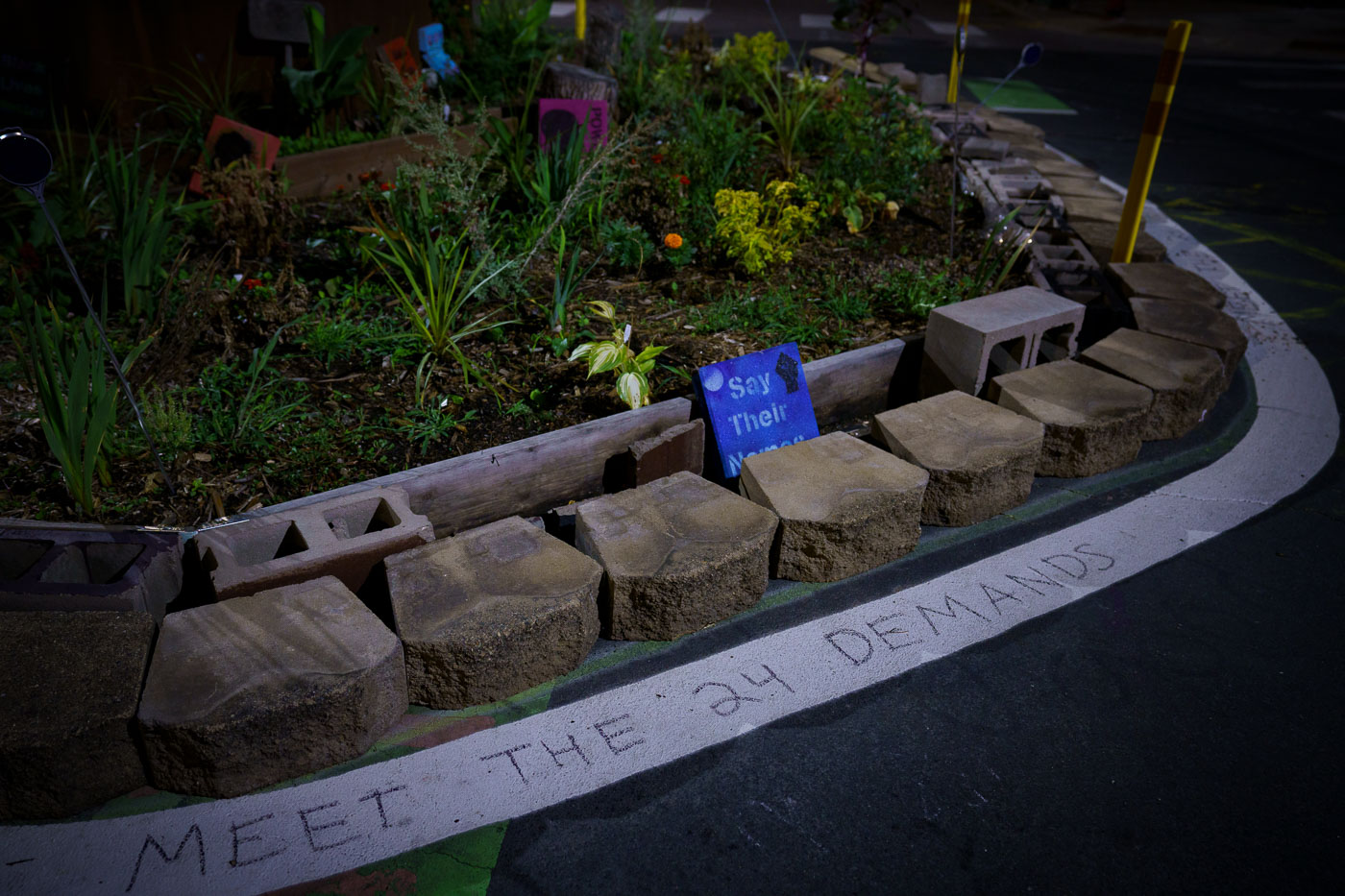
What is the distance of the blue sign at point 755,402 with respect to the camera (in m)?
3.12

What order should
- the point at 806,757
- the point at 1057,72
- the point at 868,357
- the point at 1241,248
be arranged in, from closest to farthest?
1. the point at 806,757
2. the point at 868,357
3. the point at 1241,248
4. the point at 1057,72

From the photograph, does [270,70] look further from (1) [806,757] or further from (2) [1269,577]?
(2) [1269,577]

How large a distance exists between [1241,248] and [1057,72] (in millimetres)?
6775

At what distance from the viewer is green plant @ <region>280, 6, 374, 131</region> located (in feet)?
16.5

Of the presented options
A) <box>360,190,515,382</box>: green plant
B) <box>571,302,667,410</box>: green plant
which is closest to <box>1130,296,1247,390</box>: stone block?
<box>571,302,667,410</box>: green plant

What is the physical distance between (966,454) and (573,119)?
2.60 m

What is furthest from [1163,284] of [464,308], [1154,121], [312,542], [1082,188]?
[312,542]

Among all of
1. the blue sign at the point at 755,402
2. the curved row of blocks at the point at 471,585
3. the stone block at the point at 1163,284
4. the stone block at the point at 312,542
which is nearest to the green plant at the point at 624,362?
the blue sign at the point at 755,402

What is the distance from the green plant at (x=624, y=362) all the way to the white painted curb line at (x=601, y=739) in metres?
0.94

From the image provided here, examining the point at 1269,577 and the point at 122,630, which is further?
the point at 1269,577

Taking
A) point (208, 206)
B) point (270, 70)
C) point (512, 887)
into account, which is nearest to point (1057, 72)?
point (270, 70)

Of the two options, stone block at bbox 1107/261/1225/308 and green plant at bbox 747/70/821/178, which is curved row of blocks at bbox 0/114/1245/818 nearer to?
stone block at bbox 1107/261/1225/308

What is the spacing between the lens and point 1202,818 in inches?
82.3

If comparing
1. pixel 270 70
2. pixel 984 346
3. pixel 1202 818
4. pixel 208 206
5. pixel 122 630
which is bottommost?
pixel 1202 818
